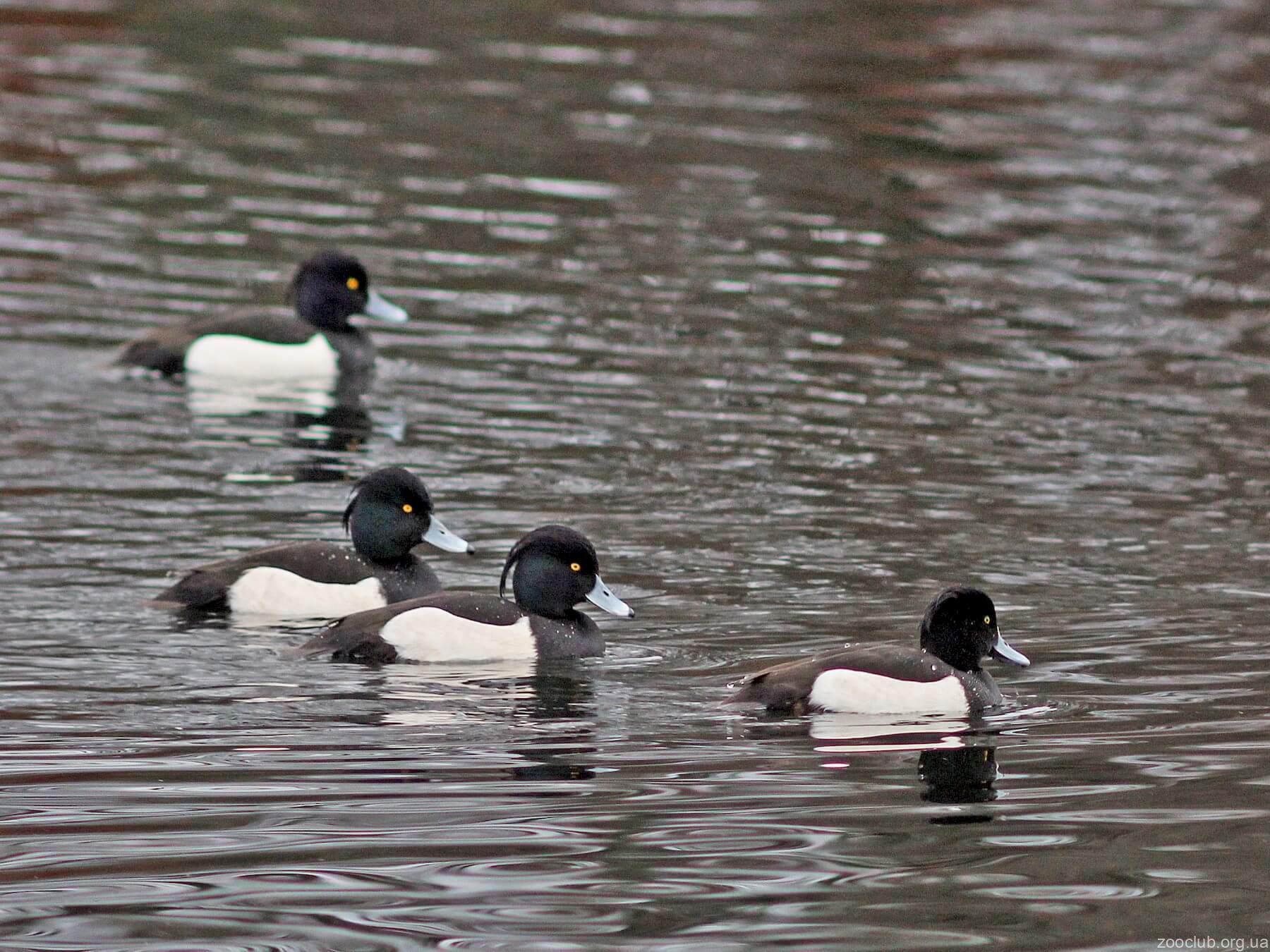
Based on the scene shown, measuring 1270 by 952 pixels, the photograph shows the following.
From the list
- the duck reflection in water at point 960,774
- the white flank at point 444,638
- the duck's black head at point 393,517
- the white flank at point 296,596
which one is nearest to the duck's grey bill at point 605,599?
the white flank at point 444,638

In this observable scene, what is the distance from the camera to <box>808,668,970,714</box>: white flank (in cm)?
914

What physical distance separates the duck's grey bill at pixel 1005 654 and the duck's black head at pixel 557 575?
164 cm

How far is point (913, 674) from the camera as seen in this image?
925 cm

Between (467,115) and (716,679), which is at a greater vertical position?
(467,115)

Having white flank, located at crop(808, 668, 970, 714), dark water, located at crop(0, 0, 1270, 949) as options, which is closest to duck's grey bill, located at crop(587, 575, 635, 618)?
dark water, located at crop(0, 0, 1270, 949)

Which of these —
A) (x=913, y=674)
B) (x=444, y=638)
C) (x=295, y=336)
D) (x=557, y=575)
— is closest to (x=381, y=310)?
(x=295, y=336)

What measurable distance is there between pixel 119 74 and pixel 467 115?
445 cm

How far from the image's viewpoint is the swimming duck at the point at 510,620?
32.8 feet

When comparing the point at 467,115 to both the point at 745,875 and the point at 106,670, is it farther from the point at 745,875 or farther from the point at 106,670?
the point at 745,875

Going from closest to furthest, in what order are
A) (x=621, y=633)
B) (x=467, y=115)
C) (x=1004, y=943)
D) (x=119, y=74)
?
(x=1004, y=943) < (x=621, y=633) < (x=467, y=115) < (x=119, y=74)

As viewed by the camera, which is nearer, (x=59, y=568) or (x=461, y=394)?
(x=59, y=568)

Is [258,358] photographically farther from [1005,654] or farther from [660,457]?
[1005,654]

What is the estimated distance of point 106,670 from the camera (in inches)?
380

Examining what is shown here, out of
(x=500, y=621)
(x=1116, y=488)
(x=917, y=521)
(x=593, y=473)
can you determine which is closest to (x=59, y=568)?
(x=500, y=621)
